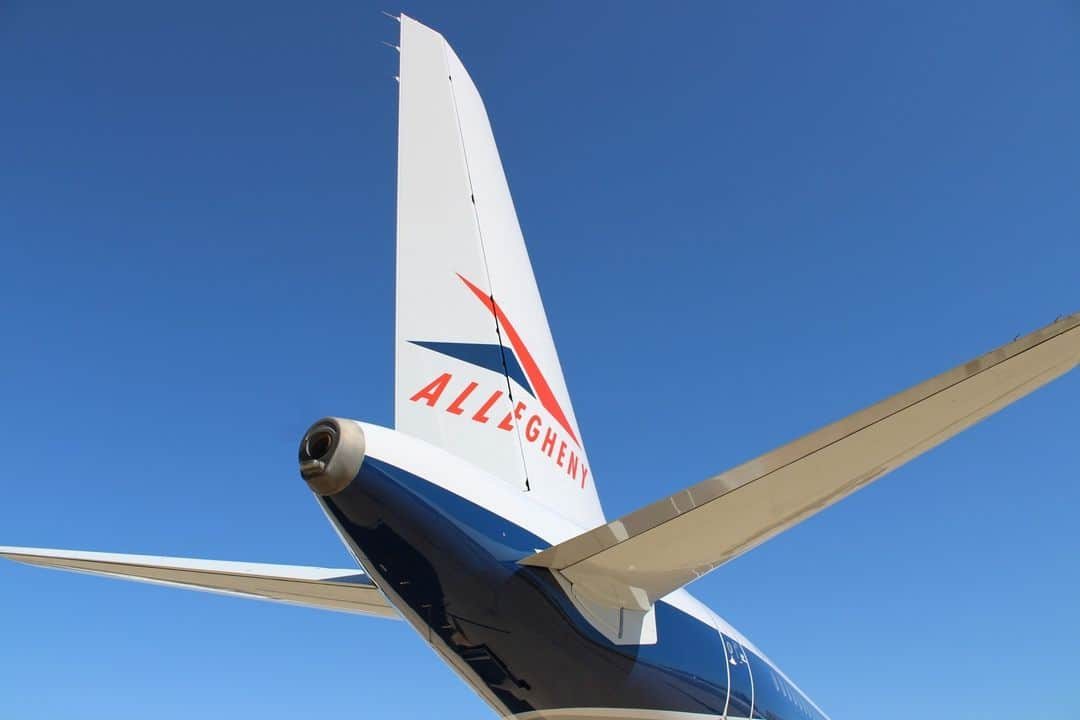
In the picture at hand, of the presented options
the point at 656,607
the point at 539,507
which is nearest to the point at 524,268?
the point at 539,507

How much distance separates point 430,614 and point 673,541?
1390 millimetres

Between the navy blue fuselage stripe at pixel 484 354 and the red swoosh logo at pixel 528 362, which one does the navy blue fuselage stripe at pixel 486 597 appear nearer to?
the navy blue fuselage stripe at pixel 484 354

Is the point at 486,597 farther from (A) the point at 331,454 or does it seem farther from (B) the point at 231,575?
(B) the point at 231,575

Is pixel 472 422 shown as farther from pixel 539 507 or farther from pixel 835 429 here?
pixel 835 429

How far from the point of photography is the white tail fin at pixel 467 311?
16.9 ft

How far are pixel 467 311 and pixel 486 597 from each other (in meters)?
2.29

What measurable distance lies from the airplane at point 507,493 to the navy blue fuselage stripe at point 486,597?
0.5 inches

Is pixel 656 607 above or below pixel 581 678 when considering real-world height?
above

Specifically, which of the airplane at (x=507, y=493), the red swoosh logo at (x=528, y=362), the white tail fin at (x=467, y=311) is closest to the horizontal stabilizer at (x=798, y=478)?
the airplane at (x=507, y=493)

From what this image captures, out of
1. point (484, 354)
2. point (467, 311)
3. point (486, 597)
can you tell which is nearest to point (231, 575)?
point (486, 597)

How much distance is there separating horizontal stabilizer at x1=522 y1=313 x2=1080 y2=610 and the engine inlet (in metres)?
1.11

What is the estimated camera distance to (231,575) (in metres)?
4.90

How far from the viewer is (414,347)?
5121 mm

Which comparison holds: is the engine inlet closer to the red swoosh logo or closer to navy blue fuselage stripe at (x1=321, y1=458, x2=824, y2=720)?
navy blue fuselage stripe at (x1=321, y1=458, x2=824, y2=720)
